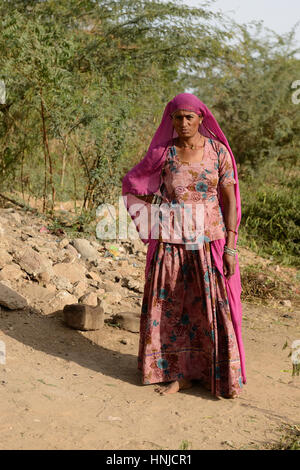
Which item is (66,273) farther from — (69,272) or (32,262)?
(32,262)

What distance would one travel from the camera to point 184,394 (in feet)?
10.7

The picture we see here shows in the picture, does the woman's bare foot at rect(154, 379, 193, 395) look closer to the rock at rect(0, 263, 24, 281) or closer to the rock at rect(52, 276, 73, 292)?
the rock at rect(52, 276, 73, 292)

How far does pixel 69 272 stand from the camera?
16.4ft

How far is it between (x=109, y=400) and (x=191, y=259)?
3.06 ft

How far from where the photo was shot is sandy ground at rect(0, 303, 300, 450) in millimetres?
2660

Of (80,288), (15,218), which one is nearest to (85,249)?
(80,288)

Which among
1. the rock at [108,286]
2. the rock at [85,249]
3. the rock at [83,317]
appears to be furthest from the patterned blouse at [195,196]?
the rock at [85,249]

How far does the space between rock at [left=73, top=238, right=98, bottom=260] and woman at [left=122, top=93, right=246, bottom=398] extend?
7.61 ft

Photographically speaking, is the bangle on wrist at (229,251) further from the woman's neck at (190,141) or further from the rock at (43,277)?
the rock at (43,277)

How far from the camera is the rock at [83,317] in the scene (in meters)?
4.13

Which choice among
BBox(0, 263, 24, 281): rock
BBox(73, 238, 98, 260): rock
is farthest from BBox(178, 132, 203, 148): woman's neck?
BBox(73, 238, 98, 260): rock
